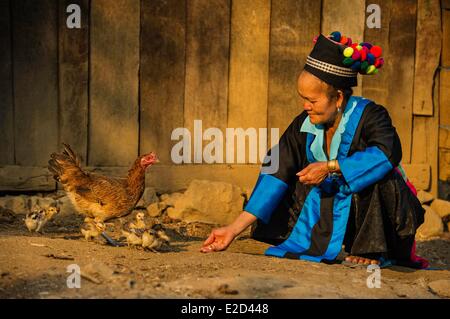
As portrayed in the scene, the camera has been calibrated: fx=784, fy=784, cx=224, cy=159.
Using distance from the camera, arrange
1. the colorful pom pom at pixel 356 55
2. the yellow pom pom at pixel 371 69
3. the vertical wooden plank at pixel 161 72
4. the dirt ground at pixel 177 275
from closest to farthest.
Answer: the dirt ground at pixel 177 275 → the colorful pom pom at pixel 356 55 → the yellow pom pom at pixel 371 69 → the vertical wooden plank at pixel 161 72

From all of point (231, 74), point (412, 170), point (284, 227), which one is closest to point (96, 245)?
point (284, 227)

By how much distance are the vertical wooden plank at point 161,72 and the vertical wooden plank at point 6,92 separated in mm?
1173

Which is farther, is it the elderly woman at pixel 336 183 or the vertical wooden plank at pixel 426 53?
the vertical wooden plank at pixel 426 53

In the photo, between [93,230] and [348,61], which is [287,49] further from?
[93,230]

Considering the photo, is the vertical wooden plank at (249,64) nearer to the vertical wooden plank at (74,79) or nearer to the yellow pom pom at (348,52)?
the vertical wooden plank at (74,79)

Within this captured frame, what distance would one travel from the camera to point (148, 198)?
7.31m

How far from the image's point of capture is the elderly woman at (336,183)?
5289mm

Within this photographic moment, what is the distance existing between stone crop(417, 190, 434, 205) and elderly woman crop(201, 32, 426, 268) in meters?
2.18

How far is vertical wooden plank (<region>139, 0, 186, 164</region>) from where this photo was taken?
23.6 ft

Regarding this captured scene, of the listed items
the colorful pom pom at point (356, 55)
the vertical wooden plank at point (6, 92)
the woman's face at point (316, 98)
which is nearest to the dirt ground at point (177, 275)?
the woman's face at point (316, 98)

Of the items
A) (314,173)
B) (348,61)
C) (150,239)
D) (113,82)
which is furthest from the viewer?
(113,82)

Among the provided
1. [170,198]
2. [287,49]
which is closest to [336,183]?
[170,198]

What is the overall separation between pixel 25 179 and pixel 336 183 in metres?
3.00
